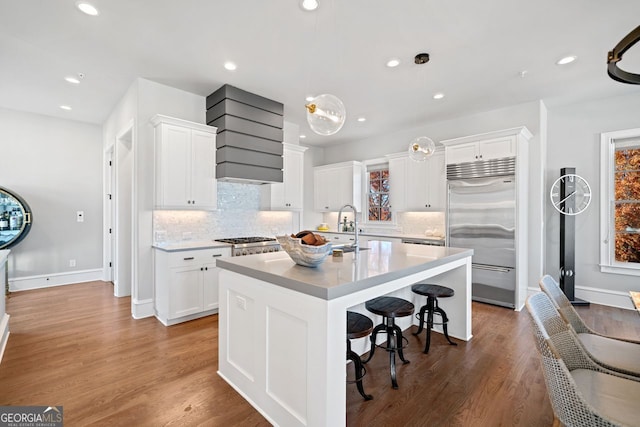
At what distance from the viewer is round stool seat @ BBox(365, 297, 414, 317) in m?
2.19

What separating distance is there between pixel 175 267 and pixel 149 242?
673 mm

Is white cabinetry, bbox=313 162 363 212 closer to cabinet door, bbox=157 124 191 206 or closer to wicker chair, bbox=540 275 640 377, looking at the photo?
cabinet door, bbox=157 124 191 206

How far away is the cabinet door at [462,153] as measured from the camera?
443 cm

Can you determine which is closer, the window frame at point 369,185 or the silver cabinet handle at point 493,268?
the silver cabinet handle at point 493,268

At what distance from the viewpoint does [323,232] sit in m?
6.46

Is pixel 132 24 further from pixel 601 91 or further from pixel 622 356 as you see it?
pixel 601 91

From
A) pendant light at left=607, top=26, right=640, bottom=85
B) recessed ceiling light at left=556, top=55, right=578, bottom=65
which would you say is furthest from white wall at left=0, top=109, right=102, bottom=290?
recessed ceiling light at left=556, top=55, right=578, bottom=65

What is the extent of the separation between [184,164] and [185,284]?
1.53m

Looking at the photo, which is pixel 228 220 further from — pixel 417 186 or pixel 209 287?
pixel 417 186

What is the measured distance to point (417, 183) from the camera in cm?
530

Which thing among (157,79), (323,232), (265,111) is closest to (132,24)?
(157,79)

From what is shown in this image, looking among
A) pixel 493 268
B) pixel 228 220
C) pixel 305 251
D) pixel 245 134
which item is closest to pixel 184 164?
pixel 245 134

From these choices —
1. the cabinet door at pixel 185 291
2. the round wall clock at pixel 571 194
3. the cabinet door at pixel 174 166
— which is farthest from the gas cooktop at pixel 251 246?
the round wall clock at pixel 571 194

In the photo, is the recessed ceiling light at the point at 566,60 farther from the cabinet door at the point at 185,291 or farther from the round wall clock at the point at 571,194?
the cabinet door at the point at 185,291
